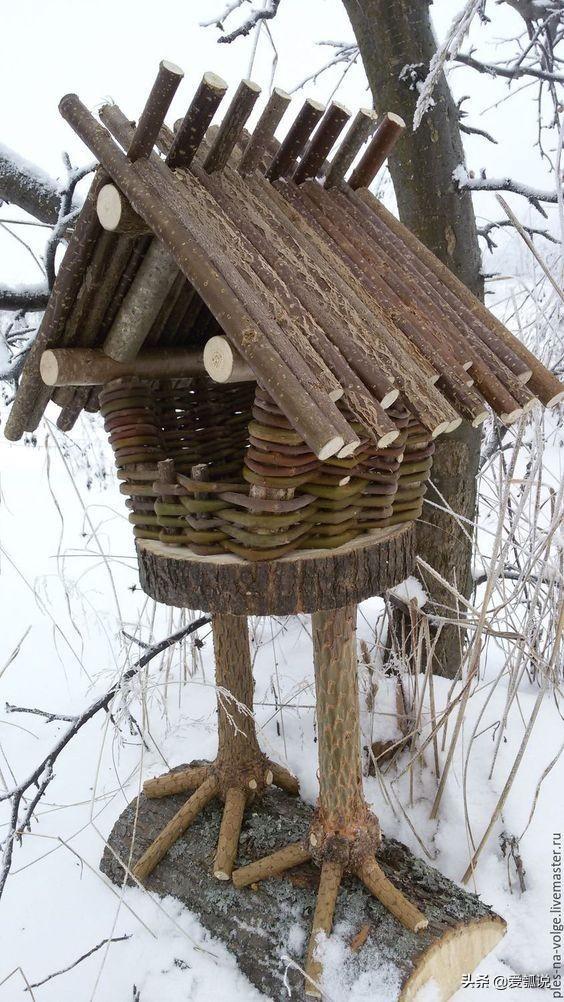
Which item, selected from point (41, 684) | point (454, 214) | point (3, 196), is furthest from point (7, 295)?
point (41, 684)

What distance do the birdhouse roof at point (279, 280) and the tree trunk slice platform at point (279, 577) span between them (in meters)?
0.17

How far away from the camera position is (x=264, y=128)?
3.15 feet

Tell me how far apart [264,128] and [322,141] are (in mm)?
92

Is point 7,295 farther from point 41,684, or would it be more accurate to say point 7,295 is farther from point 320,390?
point 41,684

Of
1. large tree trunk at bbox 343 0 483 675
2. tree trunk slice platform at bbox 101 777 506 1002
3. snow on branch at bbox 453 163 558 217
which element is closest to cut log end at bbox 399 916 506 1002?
tree trunk slice platform at bbox 101 777 506 1002

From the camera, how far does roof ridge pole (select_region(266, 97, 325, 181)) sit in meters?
0.95

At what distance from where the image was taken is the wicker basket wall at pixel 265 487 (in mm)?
808

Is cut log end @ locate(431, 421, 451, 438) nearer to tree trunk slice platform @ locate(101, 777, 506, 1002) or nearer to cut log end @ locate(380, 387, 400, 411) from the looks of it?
cut log end @ locate(380, 387, 400, 411)

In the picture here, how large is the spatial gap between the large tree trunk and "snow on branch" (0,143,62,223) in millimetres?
719

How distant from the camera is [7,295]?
4.14 feet

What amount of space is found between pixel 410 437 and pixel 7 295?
79 cm

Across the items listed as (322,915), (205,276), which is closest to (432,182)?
(205,276)

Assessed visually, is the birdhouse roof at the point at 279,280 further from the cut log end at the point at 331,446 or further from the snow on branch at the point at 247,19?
the snow on branch at the point at 247,19

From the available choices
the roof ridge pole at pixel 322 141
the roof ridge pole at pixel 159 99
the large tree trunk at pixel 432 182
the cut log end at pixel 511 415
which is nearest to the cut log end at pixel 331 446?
the cut log end at pixel 511 415
